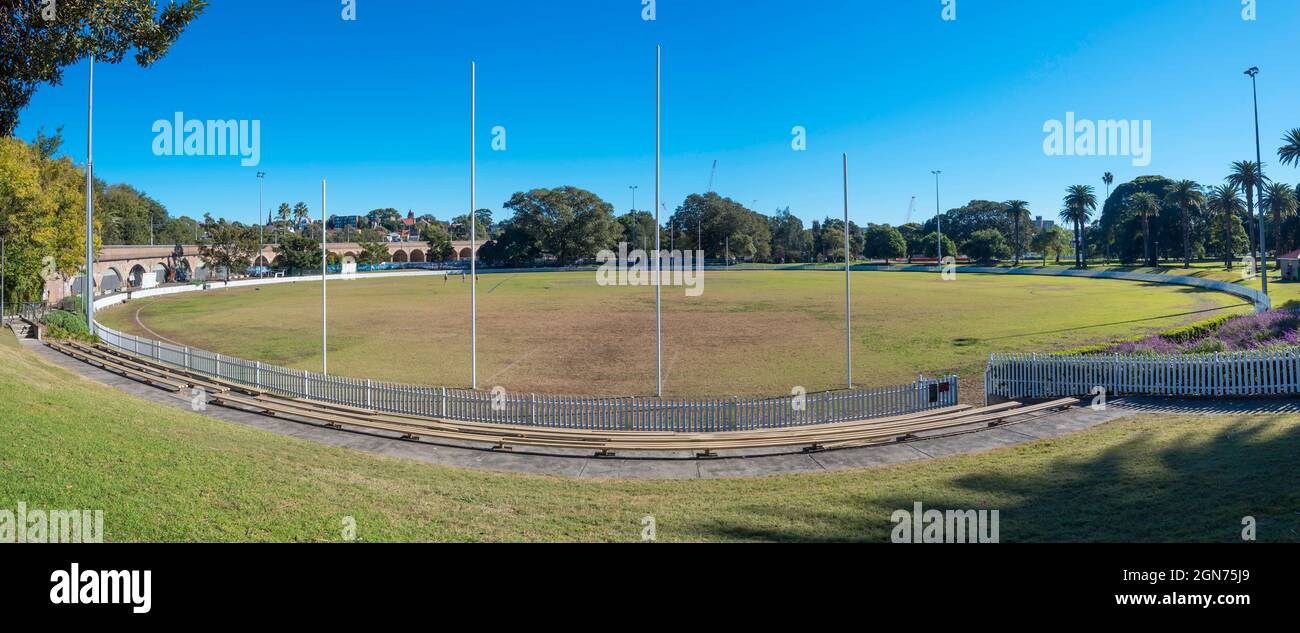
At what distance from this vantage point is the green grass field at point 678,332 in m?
24.9

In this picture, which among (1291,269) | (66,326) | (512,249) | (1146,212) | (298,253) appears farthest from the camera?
(512,249)

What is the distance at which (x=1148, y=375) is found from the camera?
57.5ft

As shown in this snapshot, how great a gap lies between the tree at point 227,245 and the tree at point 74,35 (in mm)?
95816

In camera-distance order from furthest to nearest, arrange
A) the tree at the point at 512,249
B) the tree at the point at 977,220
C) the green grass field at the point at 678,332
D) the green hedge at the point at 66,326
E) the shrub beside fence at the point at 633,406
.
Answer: the tree at the point at 977,220 → the tree at the point at 512,249 → the green hedge at the point at 66,326 → the green grass field at the point at 678,332 → the shrub beside fence at the point at 633,406

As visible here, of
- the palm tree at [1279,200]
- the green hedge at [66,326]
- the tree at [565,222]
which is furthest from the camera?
the tree at [565,222]

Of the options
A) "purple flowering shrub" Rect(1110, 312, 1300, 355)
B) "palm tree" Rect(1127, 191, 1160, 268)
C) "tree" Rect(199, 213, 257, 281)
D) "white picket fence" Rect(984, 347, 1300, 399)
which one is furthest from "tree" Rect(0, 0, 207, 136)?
"palm tree" Rect(1127, 191, 1160, 268)

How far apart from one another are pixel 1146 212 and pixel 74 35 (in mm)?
117313

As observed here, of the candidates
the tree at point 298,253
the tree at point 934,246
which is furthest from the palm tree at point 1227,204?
the tree at point 298,253

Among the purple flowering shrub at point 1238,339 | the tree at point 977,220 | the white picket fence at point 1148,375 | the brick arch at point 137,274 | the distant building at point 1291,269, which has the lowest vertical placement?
the white picket fence at point 1148,375

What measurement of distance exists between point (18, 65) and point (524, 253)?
128086 millimetres

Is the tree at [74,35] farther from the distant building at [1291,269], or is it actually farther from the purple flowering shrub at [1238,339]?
the distant building at [1291,269]

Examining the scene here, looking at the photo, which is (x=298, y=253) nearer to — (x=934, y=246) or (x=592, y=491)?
(x=592, y=491)

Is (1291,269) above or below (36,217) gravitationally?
below

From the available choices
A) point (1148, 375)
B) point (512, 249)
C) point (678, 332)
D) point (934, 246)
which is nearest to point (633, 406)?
point (1148, 375)
